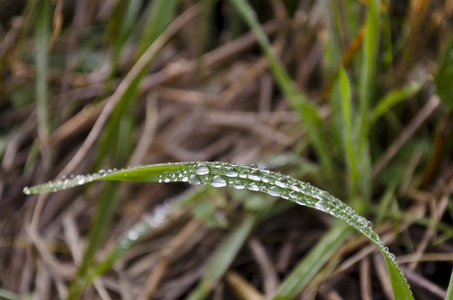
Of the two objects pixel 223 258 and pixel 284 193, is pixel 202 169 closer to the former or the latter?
pixel 284 193

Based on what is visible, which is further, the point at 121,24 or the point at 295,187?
the point at 121,24

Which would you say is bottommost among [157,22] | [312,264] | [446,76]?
[312,264]

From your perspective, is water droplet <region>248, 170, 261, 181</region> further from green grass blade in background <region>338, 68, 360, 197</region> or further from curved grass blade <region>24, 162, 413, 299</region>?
green grass blade in background <region>338, 68, 360, 197</region>

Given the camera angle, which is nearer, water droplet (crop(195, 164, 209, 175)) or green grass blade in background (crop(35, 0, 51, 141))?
water droplet (crop(195, 164, 209, 175))

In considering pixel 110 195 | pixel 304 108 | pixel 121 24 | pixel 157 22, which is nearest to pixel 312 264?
pixel 304 108

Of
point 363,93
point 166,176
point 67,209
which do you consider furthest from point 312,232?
point 67,209

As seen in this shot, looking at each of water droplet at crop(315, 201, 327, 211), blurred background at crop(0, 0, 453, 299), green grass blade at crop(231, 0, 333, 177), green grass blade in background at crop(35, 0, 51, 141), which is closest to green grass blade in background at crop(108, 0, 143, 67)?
blurred background at crop(0, 0, 453, 299)

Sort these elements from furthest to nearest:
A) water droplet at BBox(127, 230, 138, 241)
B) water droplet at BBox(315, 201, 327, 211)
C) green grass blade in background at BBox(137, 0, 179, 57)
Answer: green grass blade in background at BBox(137, 0, 179, 57)
water droplet at BBox(127, 230, 138, 241)
water droplet at BBox(315, 201, 327, 211)
